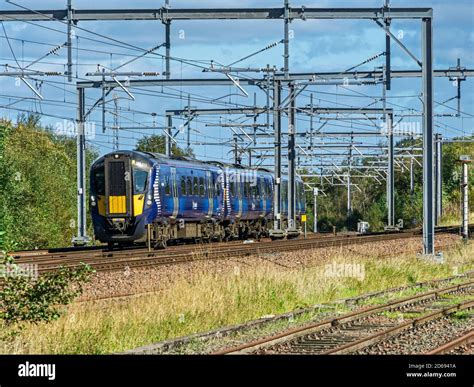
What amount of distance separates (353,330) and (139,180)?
1746 centimetres


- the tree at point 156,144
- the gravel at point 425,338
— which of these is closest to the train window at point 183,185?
the gravel at point 425,338

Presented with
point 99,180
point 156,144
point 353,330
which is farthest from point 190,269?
point 156,144

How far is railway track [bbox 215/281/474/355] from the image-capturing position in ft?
43.8

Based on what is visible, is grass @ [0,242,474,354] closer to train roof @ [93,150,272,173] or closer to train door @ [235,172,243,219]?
train roof @ [93,150,272,173]

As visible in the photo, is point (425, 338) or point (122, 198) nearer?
point (425, 338)

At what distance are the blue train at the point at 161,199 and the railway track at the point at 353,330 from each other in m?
13.6

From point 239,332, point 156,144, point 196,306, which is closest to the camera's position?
point 239,332

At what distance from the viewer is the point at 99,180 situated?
108 ft

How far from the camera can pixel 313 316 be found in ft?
57.1

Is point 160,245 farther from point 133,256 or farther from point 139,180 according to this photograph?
point 133,256

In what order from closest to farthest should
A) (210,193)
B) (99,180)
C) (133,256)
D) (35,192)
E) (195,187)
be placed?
(133,256) < (99,180) < (195,187) < (210,193) < (35,192)

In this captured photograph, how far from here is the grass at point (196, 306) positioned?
1352cm

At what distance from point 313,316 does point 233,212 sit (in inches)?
999
